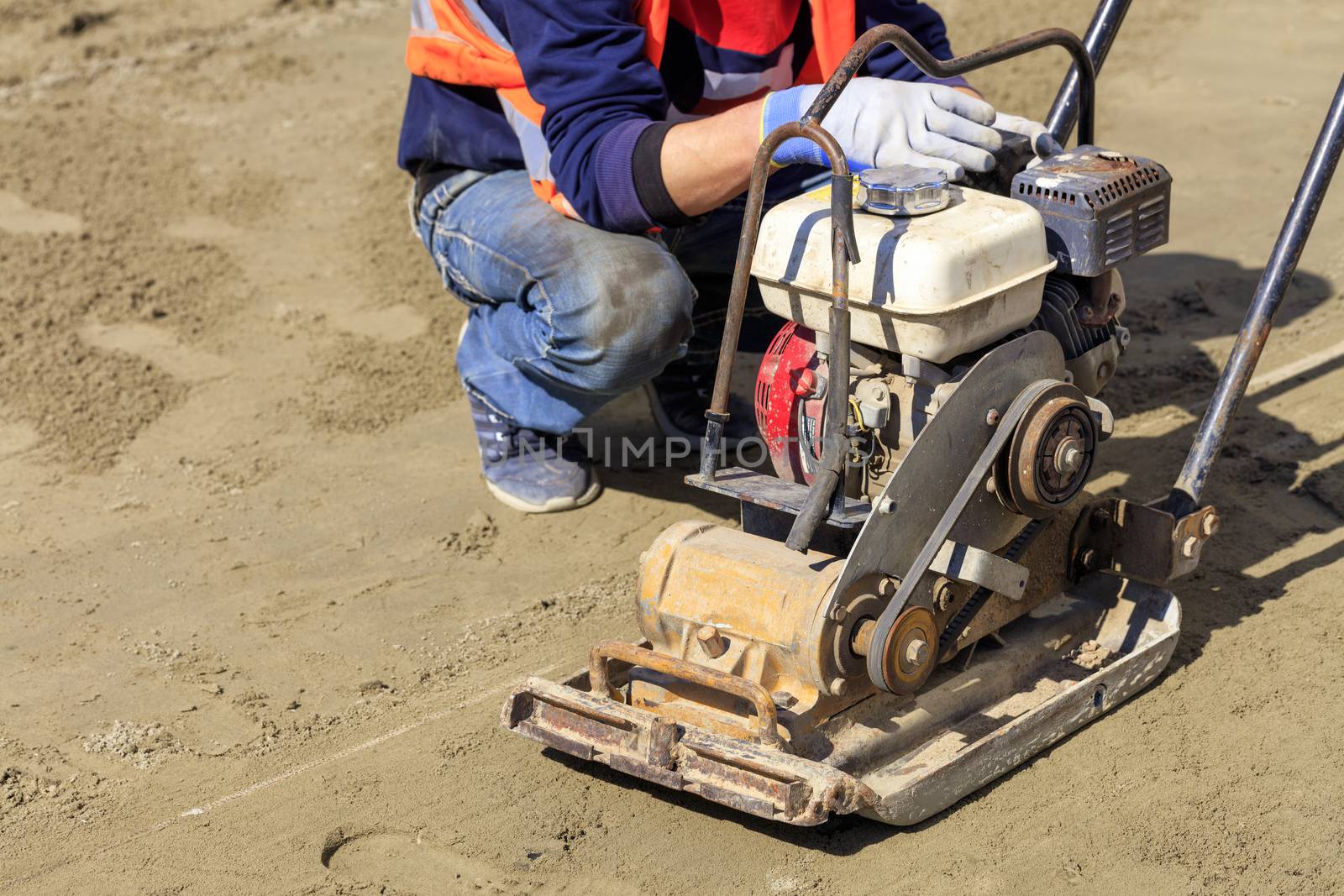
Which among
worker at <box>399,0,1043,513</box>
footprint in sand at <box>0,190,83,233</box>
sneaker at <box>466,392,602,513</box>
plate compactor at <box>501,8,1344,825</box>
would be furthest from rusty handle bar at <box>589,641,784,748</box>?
footprint in sand at <box>0,190,83,233</box>

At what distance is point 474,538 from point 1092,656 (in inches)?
60.0

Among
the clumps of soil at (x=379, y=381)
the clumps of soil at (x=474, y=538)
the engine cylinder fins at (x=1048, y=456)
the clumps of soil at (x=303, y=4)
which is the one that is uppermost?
the engine cylinder fins at (x=1048, y=456)

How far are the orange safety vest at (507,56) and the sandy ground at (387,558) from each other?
929 millimetres

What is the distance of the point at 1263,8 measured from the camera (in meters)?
6.88

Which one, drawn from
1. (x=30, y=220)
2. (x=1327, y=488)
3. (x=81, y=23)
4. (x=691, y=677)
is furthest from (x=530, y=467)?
(x=81, y=23)

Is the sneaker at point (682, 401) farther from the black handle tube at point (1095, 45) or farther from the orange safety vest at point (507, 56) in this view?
the black handle tube at point (1095, 45)

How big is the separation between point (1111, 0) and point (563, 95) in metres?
1.21

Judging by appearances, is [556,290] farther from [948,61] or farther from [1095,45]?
[1095,45]

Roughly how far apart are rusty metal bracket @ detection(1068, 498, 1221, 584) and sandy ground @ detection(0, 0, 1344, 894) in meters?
0.25

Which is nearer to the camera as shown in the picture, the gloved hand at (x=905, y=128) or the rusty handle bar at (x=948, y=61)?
the rusty handle bar at (x=948, y=61)

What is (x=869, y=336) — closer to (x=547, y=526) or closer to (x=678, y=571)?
(x=678, y=571)

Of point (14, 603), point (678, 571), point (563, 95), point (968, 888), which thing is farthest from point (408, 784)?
point (563, 95)

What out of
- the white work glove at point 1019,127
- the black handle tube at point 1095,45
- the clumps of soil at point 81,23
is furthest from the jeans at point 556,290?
the clumps of soil at point 81,23

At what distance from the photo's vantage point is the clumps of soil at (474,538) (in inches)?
143
